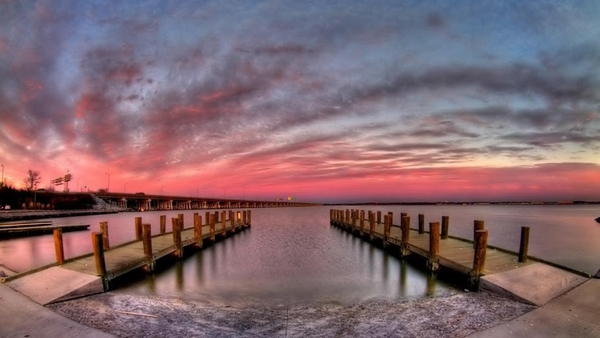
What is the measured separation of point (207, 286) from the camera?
48.7ft

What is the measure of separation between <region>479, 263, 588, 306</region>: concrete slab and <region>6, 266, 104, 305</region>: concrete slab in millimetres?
12606

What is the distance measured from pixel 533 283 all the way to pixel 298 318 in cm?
697

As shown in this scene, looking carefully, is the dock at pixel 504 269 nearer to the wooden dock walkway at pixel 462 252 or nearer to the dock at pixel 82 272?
the wooden dock walkway at pixel 462 252

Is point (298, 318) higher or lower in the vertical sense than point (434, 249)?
lower

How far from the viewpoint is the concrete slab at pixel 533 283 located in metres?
9.33

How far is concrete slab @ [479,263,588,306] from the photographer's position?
933 centimetres

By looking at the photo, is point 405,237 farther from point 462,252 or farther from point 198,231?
point 198,231

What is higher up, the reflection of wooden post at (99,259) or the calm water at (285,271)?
the reflection of wooden post at (99,259)

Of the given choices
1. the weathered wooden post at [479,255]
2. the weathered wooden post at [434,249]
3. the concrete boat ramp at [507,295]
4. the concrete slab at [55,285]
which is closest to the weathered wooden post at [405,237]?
the weathered wooden post at [434,249]

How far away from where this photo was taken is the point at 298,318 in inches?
361

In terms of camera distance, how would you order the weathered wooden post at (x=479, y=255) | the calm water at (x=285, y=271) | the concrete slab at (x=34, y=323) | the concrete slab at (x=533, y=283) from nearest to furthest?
the concrete slab at (x=34, y=323), the concrete slab at (x=533, y=283), the weathered wooden post at (x=479, y=255), the calm water at (x=285, y=271)

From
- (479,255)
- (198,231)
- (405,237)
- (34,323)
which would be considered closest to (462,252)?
(479,255)

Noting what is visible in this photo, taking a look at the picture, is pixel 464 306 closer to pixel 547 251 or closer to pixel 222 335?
pixel 222 335

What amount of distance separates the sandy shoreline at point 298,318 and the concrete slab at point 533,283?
35 centimetres
